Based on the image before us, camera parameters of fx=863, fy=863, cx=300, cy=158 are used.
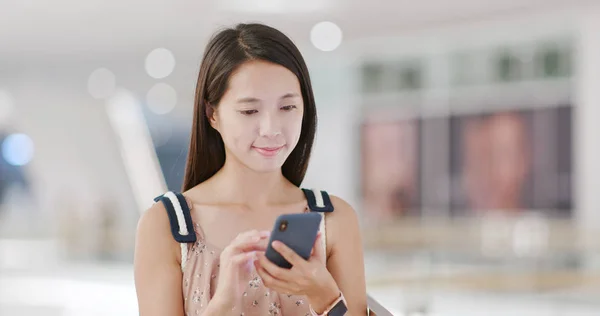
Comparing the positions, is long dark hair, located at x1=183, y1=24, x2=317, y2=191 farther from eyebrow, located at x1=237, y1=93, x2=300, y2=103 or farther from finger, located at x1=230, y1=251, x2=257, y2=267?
finger, located at x1=230, y1=251, x2=257, y2=267

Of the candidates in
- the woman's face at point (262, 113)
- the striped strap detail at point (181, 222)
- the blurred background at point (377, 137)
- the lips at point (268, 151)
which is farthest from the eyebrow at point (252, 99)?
the blurred background at point (377, 137)

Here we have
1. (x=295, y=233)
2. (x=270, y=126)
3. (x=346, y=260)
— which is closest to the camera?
(x=295, y=233)

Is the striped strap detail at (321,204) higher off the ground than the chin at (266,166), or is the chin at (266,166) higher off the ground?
the chin at (266,166)

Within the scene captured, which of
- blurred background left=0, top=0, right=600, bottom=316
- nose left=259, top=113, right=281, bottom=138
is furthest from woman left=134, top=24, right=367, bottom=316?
blurred background left=0, top=0, right=600, bottom=316

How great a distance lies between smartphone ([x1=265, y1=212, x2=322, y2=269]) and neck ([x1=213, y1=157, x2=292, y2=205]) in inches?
12.6

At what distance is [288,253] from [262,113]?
13.0 inches

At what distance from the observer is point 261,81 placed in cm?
172

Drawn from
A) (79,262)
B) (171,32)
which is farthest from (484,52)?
(79,262)

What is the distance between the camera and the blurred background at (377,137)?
10594 millimetres

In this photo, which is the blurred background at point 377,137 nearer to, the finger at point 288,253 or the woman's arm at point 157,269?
the woman's arm at point 157,269

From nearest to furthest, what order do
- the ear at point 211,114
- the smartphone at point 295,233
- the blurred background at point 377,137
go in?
the smartphone at point 295,233
the ear at point 211,114
the blurred background at point 377,137

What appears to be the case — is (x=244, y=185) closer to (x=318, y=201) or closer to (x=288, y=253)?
(x=318, y=201)

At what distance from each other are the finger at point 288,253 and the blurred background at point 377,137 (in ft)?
15.8

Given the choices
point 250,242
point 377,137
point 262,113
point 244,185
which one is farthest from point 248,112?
point 377,137
